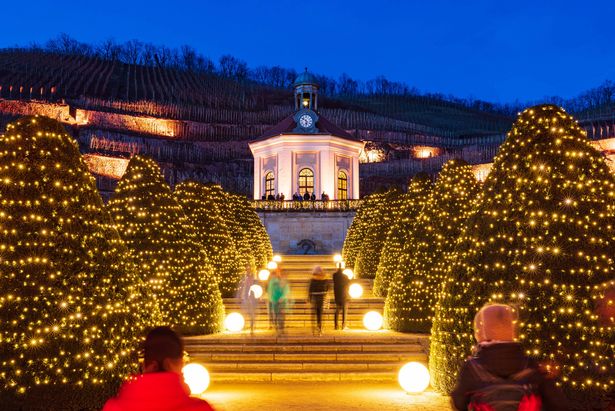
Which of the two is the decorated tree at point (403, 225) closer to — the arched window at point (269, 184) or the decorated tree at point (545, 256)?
the decorated tree at point (545, 256)

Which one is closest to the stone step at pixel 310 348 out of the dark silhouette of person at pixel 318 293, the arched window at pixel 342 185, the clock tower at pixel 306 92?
the dark silhouette of person at pixel 318 293

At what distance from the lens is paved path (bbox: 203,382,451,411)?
9.05 metres

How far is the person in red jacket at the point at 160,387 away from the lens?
305 centimetres

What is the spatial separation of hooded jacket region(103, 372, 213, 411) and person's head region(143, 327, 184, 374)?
2.2 inches

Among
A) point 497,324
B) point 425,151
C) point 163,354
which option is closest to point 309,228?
point 497,324

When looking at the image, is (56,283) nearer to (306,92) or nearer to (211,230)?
(211,230)

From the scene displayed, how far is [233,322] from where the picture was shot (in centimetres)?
1502

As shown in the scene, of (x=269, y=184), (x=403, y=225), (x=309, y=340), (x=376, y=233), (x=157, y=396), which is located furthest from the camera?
(x=269, y=184)

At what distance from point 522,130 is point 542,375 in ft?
18.1

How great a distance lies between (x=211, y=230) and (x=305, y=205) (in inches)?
781

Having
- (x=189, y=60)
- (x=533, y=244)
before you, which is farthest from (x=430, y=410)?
(x=189, y=60)

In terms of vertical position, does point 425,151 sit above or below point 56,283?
above

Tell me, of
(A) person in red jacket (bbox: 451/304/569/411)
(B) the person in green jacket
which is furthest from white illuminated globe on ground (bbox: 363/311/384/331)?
(A) person in red jacket (bbox: 451/304/569/411)

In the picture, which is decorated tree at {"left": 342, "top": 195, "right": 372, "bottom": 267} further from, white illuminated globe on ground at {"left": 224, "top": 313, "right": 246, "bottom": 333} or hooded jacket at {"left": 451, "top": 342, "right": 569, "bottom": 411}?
hooded jacket at {"left": 451, "top": 342, "right": 569, "bottom": 411}
